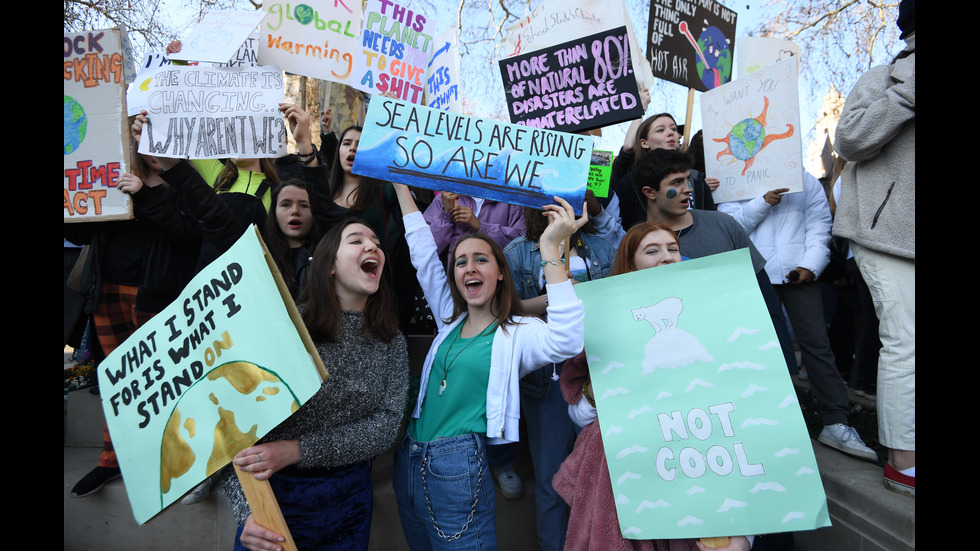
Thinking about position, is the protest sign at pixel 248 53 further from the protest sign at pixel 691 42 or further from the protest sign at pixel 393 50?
the protest sign at pixel 691 42

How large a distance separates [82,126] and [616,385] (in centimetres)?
329

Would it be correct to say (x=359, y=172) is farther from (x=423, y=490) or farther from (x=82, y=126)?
(x=82, y=126)

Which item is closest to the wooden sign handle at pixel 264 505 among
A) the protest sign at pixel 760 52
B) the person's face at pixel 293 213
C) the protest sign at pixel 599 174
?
the person's face at pixel 293 213

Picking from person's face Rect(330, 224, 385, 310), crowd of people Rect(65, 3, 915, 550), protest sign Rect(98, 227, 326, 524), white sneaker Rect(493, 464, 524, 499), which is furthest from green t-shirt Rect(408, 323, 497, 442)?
white sneaker Rect(493, 464, 524, 499)

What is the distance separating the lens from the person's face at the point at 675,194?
10.4 feet

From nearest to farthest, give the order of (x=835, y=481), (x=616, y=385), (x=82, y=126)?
(x=616, y=385) → (x=835, y=481) → (x=82, y=126)

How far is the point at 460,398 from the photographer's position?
90.4 inches

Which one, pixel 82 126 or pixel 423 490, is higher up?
pixel 82 126

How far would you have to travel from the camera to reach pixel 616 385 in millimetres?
1982

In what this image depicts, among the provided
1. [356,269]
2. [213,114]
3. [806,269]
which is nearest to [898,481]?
[806,269]

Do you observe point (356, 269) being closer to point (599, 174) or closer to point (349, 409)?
point (349, 409)

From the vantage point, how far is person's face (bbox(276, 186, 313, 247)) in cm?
312

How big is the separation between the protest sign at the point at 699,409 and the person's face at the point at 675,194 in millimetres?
1234
